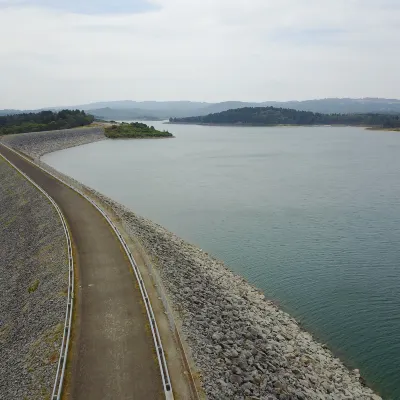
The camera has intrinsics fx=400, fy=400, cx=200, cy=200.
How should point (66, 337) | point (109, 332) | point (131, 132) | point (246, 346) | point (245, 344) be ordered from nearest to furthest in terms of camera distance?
1. point (66, 337)
2. point (109, 332)
3. point (246, 346)
4. point (245, 344)
5. point (131, 132)

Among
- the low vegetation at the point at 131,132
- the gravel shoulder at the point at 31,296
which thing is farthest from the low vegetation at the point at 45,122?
the gravel shoulder at the point at 31,296

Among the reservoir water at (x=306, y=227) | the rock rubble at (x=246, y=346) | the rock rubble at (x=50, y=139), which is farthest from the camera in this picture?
the rock rubble at (x=50, y=139)

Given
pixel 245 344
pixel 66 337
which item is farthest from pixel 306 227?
pixel 66 337

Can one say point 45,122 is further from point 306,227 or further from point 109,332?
point 109,332

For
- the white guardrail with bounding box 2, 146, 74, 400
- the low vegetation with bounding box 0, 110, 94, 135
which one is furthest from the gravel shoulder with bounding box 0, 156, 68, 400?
the low vegetation with bounding box 0, 110, 94, 135

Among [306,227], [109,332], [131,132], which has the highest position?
[131,132]

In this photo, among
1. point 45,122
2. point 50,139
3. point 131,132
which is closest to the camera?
point 50,139

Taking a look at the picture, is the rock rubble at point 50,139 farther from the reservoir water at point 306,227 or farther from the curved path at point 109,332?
the curved path at point 109,332
